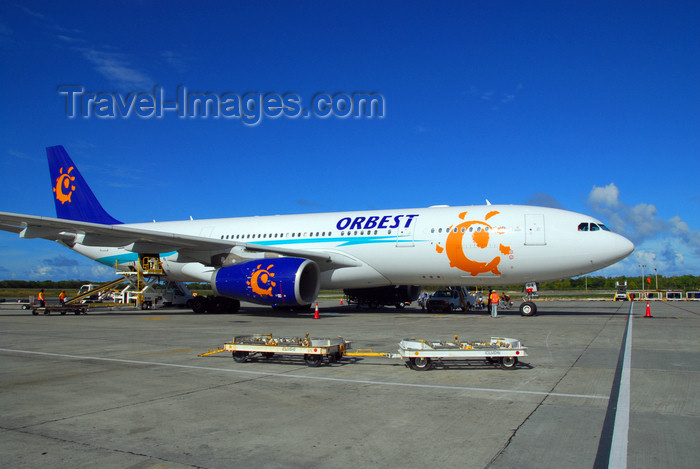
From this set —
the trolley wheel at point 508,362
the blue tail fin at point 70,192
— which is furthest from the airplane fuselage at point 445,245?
the trolley wheel at point 508,362

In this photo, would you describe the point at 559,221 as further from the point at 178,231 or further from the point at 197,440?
the point at 178,231

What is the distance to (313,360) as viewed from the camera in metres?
8.21

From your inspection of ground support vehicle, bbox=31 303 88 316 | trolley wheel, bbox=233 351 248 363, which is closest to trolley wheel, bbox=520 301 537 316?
trolley wheel, bbox=233 351 248 363

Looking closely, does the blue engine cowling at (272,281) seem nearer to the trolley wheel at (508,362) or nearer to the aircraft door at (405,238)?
the aircraft door at (405,238)

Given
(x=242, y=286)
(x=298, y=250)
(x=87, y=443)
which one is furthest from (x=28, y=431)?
(x=298, y=250)

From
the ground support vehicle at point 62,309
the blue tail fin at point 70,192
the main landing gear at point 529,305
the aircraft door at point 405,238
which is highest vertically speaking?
the blue tail fin at point 70,192

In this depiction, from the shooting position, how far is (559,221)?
58.6 ft

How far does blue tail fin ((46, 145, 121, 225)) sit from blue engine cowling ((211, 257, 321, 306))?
10.6 metres

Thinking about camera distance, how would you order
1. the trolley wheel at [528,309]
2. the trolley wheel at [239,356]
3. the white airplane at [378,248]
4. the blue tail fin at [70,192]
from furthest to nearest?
the blue tail fin at [70,192]
the trolley wheel at [528,309]
the white airplane at [378,248]
the trolley wheel at [239,356]

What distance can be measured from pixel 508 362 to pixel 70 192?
81.2ft

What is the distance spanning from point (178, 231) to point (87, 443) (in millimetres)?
22575

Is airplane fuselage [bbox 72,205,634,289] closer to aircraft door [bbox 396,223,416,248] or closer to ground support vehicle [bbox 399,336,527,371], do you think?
aircraft door [bbox 396,223,416,248]

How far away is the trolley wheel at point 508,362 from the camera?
7.75 meters

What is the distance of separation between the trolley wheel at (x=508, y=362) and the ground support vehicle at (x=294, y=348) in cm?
250
